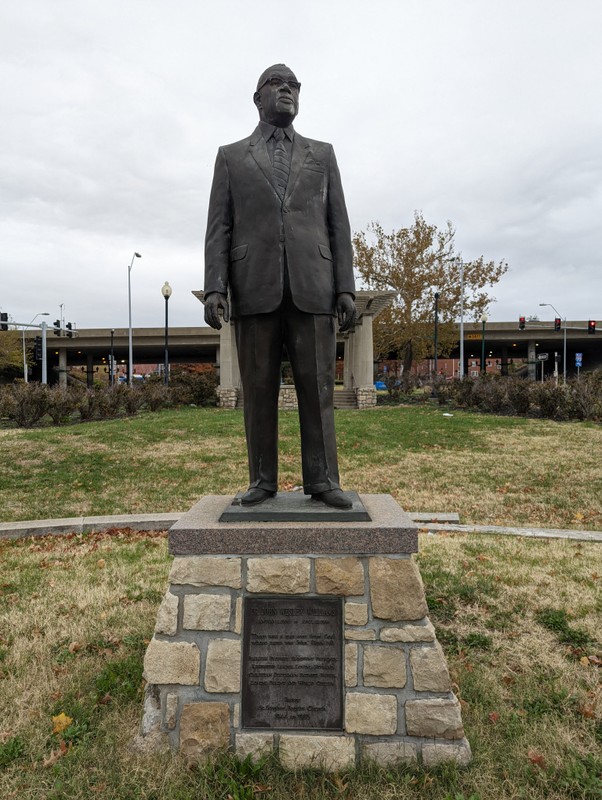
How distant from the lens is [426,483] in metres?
10.0

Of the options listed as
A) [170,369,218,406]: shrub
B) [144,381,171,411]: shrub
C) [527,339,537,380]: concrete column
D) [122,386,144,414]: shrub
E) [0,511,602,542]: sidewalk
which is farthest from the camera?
[527,339,537,380]: concrete column

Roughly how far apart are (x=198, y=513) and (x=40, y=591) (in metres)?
2.63

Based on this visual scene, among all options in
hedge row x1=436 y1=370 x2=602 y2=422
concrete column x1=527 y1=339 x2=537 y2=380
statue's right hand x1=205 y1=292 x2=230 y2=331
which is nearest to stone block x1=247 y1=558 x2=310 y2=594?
statue's right hand x1=205 y1=292 x2=230 y2=331

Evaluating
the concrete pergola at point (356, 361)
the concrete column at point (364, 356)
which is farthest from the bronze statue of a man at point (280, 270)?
the concrete column at point (364, 356)

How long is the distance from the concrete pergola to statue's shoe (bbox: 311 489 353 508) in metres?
18.2

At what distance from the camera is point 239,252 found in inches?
135

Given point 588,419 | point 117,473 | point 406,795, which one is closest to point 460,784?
point 406,795

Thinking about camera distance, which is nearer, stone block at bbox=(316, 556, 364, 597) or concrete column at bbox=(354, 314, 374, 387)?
stone block at bbox=(316, 556, 364, 597)

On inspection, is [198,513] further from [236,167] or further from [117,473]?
[117,473]

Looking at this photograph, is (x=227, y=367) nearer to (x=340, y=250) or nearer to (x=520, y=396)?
(x=520, y=396)

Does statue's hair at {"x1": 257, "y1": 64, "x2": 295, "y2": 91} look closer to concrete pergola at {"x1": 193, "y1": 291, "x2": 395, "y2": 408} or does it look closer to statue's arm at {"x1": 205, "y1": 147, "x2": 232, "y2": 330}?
statue's arm at {"x1": 205, "y1": 147, "x2": 232, "y2": 330}

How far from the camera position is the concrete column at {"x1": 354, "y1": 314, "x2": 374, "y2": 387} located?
84.9 feet

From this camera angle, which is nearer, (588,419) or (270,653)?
(270,653)

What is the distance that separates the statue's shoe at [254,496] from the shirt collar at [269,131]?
2.22 m
